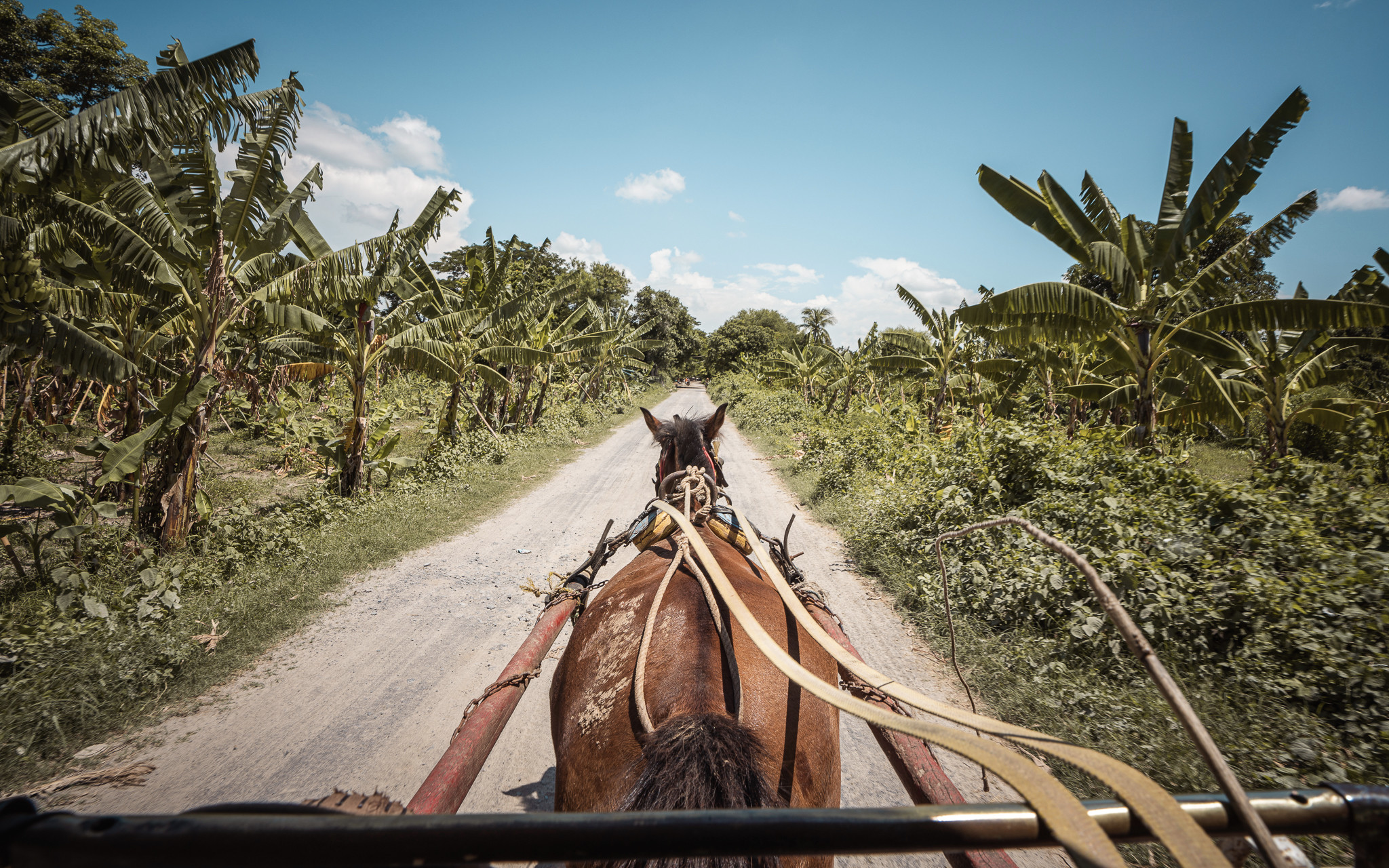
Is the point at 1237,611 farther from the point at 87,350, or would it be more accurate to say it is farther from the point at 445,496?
the point at 87,350

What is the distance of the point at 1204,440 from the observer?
1856 centimetres

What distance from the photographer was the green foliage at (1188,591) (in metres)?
2.74

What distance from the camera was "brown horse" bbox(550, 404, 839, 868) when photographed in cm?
131

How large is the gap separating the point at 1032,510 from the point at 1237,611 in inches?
65.5

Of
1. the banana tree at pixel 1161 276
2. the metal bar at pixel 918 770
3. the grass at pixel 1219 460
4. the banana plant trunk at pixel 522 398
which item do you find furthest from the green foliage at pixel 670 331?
the metal bar at pixel 918 770

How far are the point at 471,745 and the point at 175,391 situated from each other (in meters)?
5.61

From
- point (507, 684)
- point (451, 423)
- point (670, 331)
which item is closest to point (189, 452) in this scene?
point (507, 684)

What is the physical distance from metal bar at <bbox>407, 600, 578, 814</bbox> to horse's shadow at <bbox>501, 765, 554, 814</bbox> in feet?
3.13

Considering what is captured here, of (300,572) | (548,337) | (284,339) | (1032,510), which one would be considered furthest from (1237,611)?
(548,337)

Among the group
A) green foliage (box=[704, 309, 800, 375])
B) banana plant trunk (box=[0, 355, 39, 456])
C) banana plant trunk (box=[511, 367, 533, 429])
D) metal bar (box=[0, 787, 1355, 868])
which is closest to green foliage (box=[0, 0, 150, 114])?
banana plant trunk (box=[0, 355, 39, 456])

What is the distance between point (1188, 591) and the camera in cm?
347

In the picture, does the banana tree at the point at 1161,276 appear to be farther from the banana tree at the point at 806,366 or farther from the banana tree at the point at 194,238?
the banana tree at the point at 806,366

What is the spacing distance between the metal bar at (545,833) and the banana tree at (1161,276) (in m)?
6.21

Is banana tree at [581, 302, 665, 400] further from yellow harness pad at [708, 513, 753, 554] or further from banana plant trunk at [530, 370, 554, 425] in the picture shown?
yellow harness pad at [708, 513, 753, 554]
